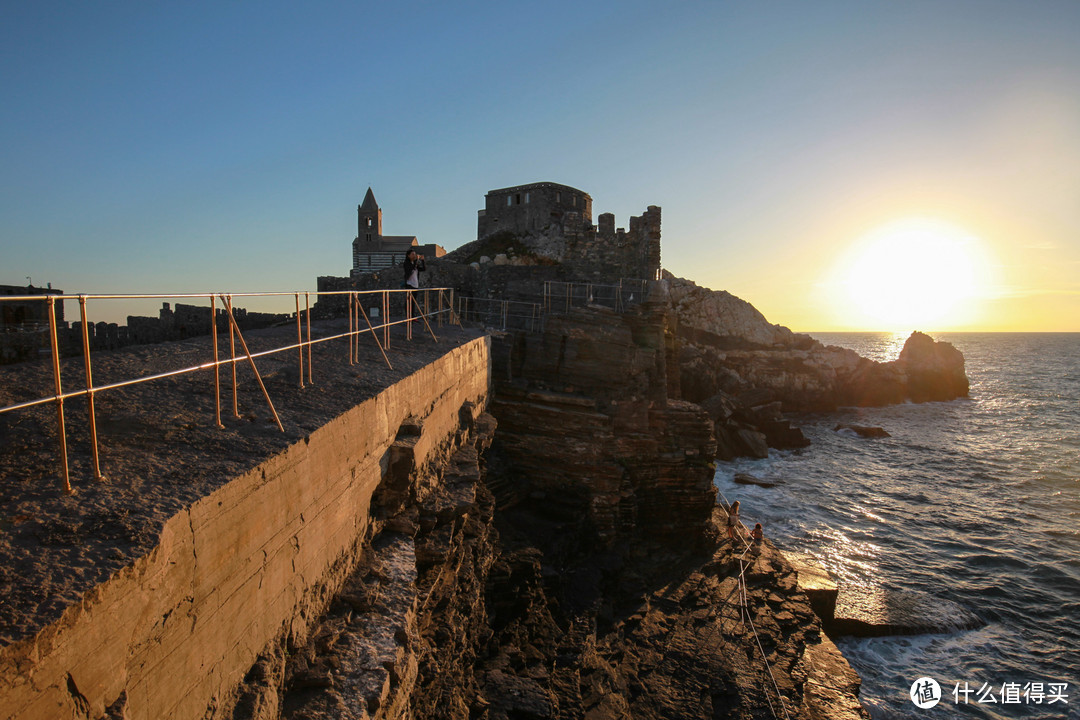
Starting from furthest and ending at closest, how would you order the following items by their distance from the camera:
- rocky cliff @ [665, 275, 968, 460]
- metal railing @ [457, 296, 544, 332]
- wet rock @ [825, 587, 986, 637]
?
1. rocky cliff @ [665, 275, 968, 460]
2. metal railing @ [457, 296, 544, 332]
3. wet rock @ [825, 587, 986, 637]

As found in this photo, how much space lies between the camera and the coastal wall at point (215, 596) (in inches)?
78.8

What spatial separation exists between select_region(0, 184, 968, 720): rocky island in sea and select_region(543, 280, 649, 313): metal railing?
0.35ft

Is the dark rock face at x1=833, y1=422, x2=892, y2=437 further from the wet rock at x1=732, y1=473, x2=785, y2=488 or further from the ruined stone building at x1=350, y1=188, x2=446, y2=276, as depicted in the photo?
the ruined stone building at x1=350, y1=188, x2=446, y2=276

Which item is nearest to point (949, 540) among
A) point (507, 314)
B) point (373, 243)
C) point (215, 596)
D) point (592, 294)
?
point (592, 294)

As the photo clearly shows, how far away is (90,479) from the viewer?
9.54ft

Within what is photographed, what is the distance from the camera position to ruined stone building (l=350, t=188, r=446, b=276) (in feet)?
165

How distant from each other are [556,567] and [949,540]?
59.7 feet

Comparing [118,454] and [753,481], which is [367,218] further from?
[118,454]

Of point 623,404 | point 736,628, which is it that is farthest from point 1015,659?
point 623,404

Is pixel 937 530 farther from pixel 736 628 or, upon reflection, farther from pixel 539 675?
pixel 539 675

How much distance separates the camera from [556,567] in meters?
11.2

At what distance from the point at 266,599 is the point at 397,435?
2.85 meters

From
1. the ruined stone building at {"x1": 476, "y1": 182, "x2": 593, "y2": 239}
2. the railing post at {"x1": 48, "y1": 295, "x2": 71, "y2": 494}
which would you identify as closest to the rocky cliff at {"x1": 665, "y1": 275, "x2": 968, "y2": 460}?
the ruined stone building at {"x1": 476, "y1": 182, "x2": 593, "y2": 239}

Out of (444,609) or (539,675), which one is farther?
(539,675)
